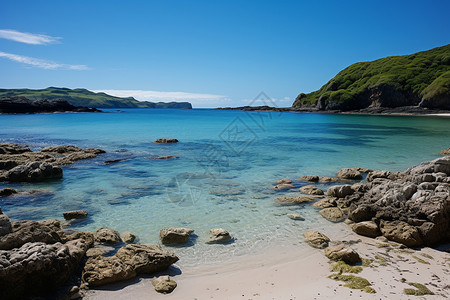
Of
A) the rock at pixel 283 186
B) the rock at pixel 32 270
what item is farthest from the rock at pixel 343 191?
the rock at pixel 32 270

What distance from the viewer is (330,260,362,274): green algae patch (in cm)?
720

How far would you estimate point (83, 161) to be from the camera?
2273 centimetres

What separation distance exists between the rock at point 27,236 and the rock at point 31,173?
10.3 m

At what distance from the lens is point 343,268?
24.1 feet

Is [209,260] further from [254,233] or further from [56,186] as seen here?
[56,186]

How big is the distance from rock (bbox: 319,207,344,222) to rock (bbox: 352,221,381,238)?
1178 mm

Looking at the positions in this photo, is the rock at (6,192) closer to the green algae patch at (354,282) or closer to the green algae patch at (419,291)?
the green algae patch at (354,282)

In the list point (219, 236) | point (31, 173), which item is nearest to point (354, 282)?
point (219, 236)

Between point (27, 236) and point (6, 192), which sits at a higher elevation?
point (27, 236)

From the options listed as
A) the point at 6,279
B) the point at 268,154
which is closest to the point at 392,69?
the point at 268,154

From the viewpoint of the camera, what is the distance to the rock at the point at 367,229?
9531mm

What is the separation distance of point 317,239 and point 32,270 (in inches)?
303

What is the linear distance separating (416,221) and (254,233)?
17.4 feet

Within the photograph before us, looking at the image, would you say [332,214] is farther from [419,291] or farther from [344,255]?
[419,291]
